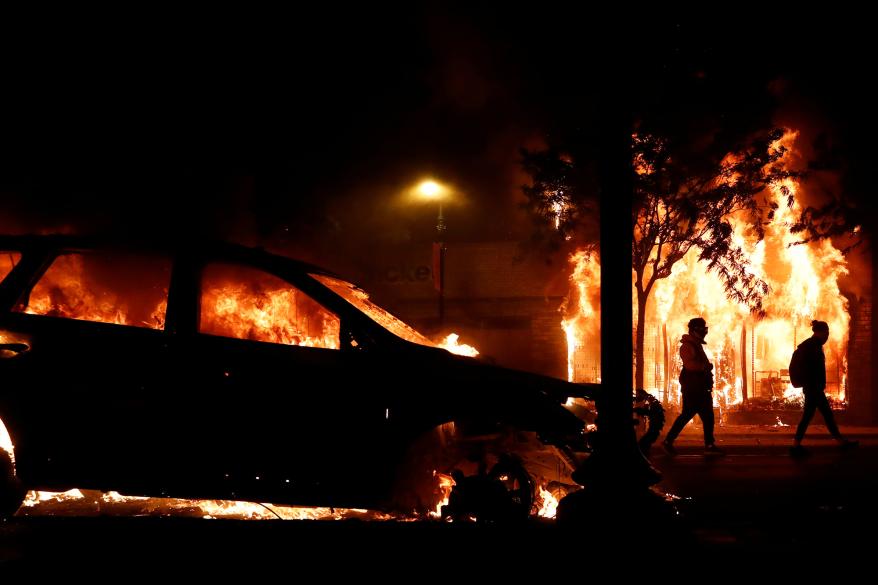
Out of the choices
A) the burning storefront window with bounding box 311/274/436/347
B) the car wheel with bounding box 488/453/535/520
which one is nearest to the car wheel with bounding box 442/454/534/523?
the car wheel with bounding box 488/453/535/520

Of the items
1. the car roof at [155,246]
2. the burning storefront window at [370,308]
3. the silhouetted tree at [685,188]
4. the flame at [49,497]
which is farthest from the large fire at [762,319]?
the flame at [49,497]

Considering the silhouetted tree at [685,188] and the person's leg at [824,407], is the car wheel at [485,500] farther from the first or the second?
the silhouetted tree at [685,188]

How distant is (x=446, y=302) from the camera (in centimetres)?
2084

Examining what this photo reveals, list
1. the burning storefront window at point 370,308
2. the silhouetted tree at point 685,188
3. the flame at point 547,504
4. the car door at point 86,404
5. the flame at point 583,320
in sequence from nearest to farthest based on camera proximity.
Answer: the car door at point 86,404 → the burning storefront window at point 370,308 → the flame at point 547,504 → the silhouetted tree at point 685,188 → the flame at point 583,320

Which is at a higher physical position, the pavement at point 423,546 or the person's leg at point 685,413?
the person's leg at point 685,413

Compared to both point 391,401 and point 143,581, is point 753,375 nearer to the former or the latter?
point 391,401

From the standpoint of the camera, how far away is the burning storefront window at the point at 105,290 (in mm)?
4762

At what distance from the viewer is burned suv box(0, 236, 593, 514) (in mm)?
4422

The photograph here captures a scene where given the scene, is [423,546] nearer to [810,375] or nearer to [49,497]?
[49,497]

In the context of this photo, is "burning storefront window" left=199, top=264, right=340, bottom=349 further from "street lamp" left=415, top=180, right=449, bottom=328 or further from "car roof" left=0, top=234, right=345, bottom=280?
"street lamp" left=415, top=180, right=449, bottom=328

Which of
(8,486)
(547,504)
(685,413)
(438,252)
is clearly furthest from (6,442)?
(438,252)

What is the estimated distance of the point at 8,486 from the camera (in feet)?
14.1

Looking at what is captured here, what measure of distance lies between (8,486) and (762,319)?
49.7 feet

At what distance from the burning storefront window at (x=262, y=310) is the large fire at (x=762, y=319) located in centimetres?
1116
